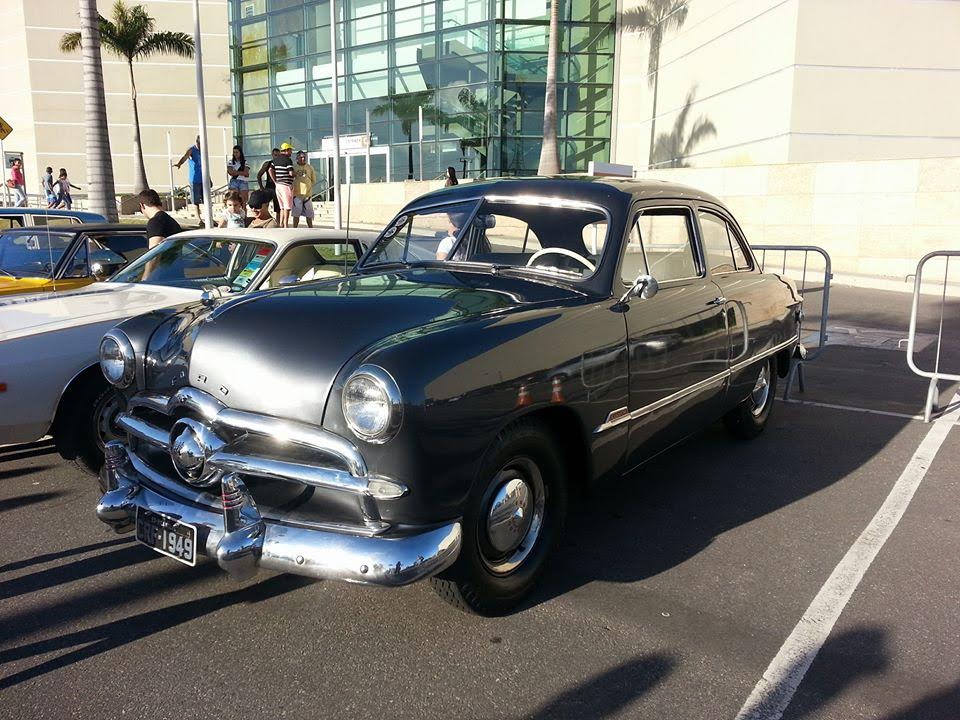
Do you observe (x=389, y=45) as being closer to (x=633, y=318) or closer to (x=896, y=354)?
(x=896, y=354)

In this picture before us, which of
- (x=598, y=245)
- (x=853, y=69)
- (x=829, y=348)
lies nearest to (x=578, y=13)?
(x=853, y=69)

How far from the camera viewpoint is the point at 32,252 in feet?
24.7

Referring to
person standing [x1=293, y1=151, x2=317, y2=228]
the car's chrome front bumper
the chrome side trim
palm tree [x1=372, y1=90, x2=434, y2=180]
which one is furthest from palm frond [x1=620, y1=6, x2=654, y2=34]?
the car's chrome front bumper

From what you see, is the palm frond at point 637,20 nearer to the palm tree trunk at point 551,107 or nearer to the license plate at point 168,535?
the palm tree trunk at point 551,107

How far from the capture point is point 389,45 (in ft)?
95.2

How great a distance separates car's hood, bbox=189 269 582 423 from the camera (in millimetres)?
2764

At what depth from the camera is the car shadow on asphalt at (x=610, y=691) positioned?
8.32 feet

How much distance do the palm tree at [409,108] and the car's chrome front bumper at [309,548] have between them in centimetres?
2708

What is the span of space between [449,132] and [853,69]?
14.3 m

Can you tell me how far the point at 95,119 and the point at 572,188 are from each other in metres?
14.2

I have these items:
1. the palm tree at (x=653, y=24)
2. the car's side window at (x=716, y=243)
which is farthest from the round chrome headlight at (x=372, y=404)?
the palm tree at (x=653, y=24)

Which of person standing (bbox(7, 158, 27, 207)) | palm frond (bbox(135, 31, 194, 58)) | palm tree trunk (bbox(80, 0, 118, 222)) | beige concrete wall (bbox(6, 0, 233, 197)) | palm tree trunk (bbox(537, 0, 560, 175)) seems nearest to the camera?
palm tree trunk (bbox(80, 0, 118, 222))

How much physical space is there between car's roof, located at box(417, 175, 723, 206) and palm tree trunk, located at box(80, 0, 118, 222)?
1295 centimetres

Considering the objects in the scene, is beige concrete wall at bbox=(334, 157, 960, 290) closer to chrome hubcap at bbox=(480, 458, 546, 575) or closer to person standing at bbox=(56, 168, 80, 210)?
chrome hubcap at bbox=(480, 458, 546, 575)
